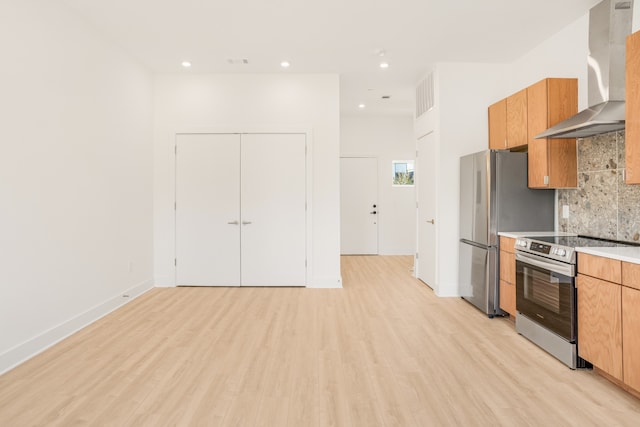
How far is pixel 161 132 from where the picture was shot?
5.04 meters

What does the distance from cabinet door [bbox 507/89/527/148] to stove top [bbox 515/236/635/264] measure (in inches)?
45.0

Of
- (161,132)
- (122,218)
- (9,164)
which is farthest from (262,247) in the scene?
(9,164)

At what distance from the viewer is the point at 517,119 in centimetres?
381

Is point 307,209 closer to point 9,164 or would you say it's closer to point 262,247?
point 262,247

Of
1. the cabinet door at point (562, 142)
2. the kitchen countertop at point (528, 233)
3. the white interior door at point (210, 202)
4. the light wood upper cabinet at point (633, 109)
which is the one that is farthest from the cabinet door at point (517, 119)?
the white interior door at point (210, 202)

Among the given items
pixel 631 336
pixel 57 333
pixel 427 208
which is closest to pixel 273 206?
pixel 427 208

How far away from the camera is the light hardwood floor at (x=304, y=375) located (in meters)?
2.04

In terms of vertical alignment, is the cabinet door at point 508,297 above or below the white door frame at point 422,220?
below

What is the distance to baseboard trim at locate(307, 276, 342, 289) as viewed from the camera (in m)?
5.01

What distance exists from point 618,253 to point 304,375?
2.26 meters

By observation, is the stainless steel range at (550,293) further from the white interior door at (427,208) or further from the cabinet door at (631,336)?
the white interior door at (427,208)

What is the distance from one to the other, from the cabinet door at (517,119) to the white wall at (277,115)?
7.05ft

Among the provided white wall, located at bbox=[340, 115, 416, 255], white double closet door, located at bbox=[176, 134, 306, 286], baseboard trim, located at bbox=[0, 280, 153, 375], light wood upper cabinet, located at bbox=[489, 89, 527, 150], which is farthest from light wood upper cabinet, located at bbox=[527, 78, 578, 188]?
baseboard trim, located at bbox=[0, 280, 153, 375]

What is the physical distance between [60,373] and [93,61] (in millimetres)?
3002
